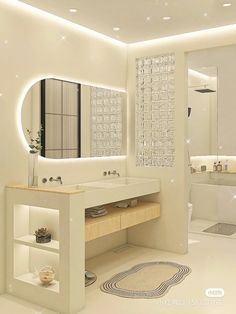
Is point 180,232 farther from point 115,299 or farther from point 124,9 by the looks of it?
point 124,9

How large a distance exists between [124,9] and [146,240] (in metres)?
2.80

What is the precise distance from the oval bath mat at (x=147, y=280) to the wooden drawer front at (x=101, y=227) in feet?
1.57

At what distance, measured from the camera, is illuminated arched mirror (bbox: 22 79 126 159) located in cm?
360

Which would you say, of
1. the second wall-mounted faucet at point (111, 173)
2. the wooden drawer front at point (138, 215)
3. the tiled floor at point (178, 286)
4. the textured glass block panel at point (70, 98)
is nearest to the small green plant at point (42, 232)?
the tiled floor at point (178, 286)

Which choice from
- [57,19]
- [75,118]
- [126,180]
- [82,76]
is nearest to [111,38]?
[82,76]

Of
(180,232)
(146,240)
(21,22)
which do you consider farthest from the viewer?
(146,240)

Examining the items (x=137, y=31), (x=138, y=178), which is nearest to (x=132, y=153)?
(x=138, y=178)

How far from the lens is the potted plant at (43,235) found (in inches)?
123

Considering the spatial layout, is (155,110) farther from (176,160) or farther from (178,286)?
(178,286)

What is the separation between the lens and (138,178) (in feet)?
15.5

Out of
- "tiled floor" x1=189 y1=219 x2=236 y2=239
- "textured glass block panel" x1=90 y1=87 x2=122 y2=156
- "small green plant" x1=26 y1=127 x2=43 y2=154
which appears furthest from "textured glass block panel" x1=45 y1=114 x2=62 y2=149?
"tiled floor" x1=189 y1=219 x2=236 y2=239

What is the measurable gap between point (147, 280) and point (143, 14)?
8.49ft

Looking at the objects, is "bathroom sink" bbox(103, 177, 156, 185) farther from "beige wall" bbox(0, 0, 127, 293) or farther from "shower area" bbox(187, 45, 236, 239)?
"shower area" bbox(187, 45, 236, 239)

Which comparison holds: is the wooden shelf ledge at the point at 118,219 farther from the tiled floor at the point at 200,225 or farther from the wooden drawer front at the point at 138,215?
the tiled floor at the point at 200,225
